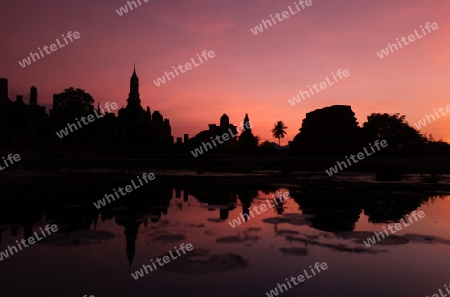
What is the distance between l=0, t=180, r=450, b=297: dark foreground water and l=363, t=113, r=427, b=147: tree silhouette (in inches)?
3412

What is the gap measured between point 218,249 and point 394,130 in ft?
321

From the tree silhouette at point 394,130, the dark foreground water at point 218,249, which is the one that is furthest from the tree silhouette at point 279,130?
the dark foreground water at point 218,249

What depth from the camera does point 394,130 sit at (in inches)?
3787

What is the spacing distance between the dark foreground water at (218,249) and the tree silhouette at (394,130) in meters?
86.7

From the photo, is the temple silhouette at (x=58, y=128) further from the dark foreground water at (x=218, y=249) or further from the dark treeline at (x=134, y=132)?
the dark foreground water at (x=218, y=249)

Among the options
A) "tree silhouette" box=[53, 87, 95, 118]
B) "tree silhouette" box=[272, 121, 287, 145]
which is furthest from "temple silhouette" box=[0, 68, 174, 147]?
"tree silhouette" box=[272, 121, 287, 145]

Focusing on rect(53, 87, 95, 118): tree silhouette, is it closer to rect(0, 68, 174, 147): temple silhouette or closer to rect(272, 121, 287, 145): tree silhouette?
rect(0, 68, 174, 147): temple silhouette

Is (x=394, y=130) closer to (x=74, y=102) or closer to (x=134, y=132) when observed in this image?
(x=134, y=132)

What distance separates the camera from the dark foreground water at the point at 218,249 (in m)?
6.15

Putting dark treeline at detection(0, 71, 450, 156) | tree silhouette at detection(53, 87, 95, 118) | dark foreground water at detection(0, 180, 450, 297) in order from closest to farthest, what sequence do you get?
dark foreground water at detection(0, 180, 450, 297) → dark treeline at detection(0, 71, 450, 156) → tree silhouette at detection(53, 87, 95, 118)

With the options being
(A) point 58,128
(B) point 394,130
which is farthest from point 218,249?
(B) point 394,130

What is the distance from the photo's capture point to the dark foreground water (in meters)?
6.15

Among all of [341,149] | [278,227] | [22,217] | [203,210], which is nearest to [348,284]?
[278,227]

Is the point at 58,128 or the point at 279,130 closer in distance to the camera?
the point at 58,128
